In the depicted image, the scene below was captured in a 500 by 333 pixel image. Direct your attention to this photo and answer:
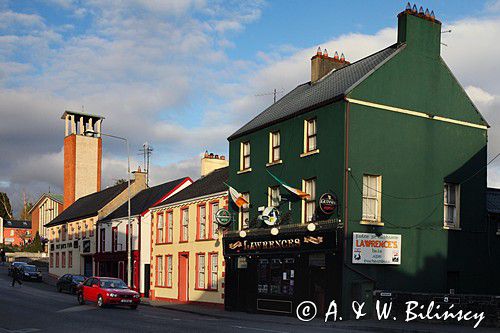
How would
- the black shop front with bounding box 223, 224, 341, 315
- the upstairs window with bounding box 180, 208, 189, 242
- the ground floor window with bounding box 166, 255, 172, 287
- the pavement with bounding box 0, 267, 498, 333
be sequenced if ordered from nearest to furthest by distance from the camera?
the pavement with bounding box 0, 267, 498, 333 → the black shop front with bounding box 223, 224, 341, 315 → the upstairs window with bounding box 180, 208, 189, 242 → the ground floor window with bounding box 166, 255, 172, 287

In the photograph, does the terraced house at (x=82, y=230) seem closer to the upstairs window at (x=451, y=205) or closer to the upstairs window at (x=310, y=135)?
the upstairs window at (x=310, y=135)

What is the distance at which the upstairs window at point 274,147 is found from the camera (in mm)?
33094

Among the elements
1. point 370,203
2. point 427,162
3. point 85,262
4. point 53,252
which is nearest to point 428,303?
point 370,203

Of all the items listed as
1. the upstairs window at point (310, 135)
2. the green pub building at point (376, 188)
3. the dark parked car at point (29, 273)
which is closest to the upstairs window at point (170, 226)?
the green pub building at point (376, 188)

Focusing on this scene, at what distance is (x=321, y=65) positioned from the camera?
121 ft

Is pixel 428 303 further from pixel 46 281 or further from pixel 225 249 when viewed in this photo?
pixel 46 281

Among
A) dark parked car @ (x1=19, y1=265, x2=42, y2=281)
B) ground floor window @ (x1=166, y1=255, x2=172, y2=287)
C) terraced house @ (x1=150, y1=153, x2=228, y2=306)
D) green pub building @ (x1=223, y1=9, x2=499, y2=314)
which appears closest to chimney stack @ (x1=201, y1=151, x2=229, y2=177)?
terraced house @ (x1=150, y1=153, x2=228, y2=306)

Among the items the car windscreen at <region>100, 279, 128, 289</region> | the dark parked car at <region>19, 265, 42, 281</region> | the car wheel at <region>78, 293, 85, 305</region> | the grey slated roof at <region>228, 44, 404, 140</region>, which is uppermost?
the grey slated roof at <region>228, 44, 404, 140</region>

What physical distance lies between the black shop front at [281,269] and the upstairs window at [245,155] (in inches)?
146

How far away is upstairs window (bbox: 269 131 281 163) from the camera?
33094 millimetres

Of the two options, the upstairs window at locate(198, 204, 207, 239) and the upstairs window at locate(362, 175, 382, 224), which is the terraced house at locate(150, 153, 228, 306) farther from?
the upstairs window at locate(362, 175, 382, 224)

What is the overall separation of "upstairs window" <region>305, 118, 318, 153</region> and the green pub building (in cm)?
7

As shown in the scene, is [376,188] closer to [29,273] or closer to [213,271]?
[213,271]

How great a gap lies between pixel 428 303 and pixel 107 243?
38284mm
